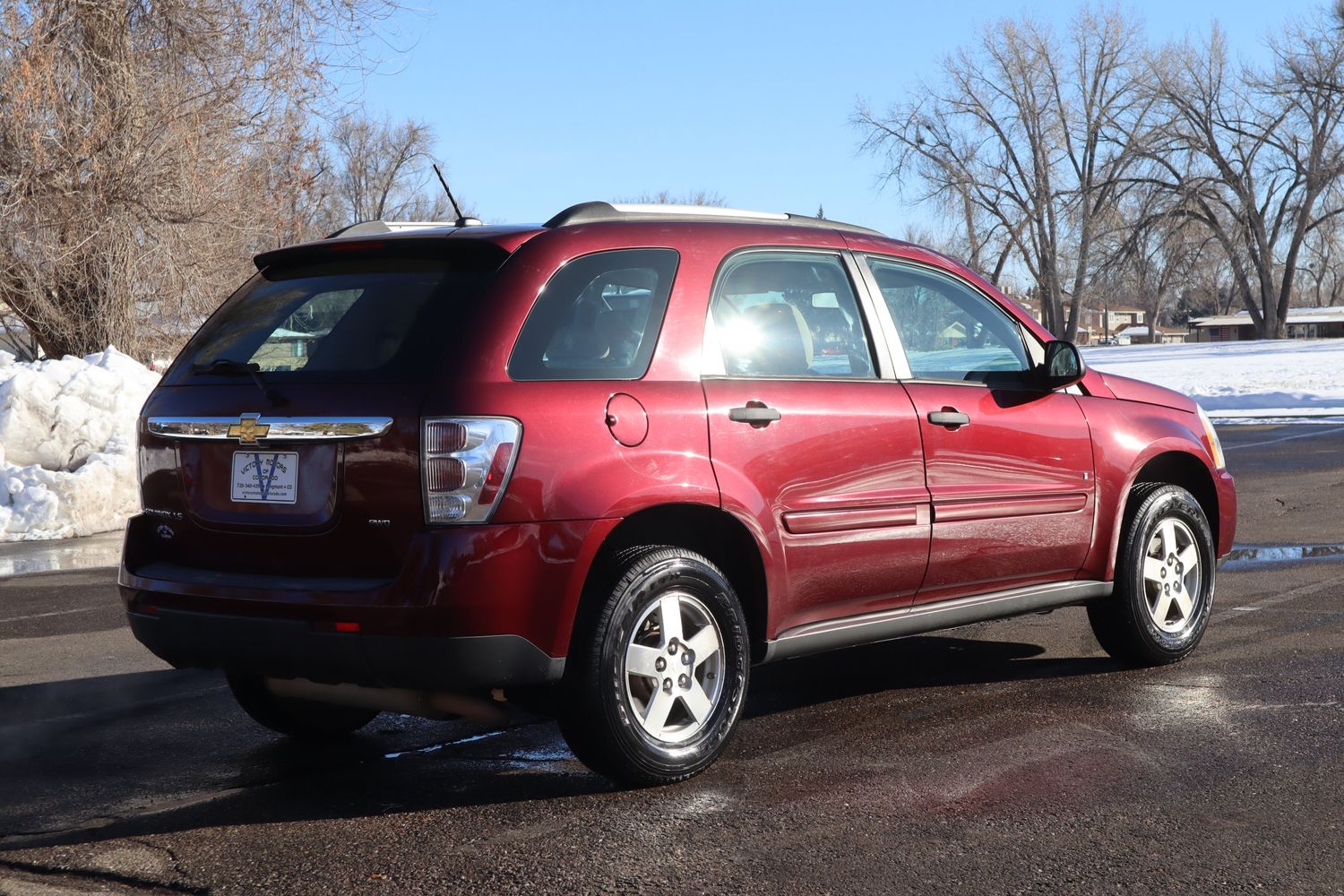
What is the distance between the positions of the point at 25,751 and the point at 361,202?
240ft

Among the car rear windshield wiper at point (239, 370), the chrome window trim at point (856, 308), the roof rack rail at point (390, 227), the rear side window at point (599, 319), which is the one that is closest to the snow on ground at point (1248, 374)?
the chrome window trim at point (856, 308)

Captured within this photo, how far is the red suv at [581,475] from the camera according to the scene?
4109mm

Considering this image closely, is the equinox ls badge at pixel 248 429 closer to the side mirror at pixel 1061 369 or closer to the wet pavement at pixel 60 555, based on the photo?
the side mirror at pixel 1061 369

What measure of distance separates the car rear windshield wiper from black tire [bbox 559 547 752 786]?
3.63 ft

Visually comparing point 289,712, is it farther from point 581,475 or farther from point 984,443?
point 984,443

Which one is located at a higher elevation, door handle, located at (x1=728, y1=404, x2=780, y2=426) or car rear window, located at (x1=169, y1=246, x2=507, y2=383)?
car rear window, located at (x1=169, y1=246, x2=507, y2=383)

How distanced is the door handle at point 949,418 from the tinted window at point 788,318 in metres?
0.30

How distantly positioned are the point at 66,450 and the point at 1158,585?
9085 millimetres

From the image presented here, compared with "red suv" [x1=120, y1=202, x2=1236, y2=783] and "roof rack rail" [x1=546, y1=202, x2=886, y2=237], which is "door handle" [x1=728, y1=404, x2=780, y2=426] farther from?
"roof rack rail" [x1=546, y1=202, x2=886, y2=237]

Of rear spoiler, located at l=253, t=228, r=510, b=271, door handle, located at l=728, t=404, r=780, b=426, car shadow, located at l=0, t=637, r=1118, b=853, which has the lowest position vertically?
car shadow, located at l=0, t=637, r=1118, b=853

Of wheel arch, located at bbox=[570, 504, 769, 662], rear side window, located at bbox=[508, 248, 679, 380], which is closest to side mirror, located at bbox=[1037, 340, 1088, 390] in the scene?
wheel arch, located at bbox=[570, 504, 769, 662]

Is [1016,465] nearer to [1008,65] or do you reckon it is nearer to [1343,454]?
[1343,454]

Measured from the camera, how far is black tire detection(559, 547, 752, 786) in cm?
429

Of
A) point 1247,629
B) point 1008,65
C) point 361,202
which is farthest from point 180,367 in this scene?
point 361,202
